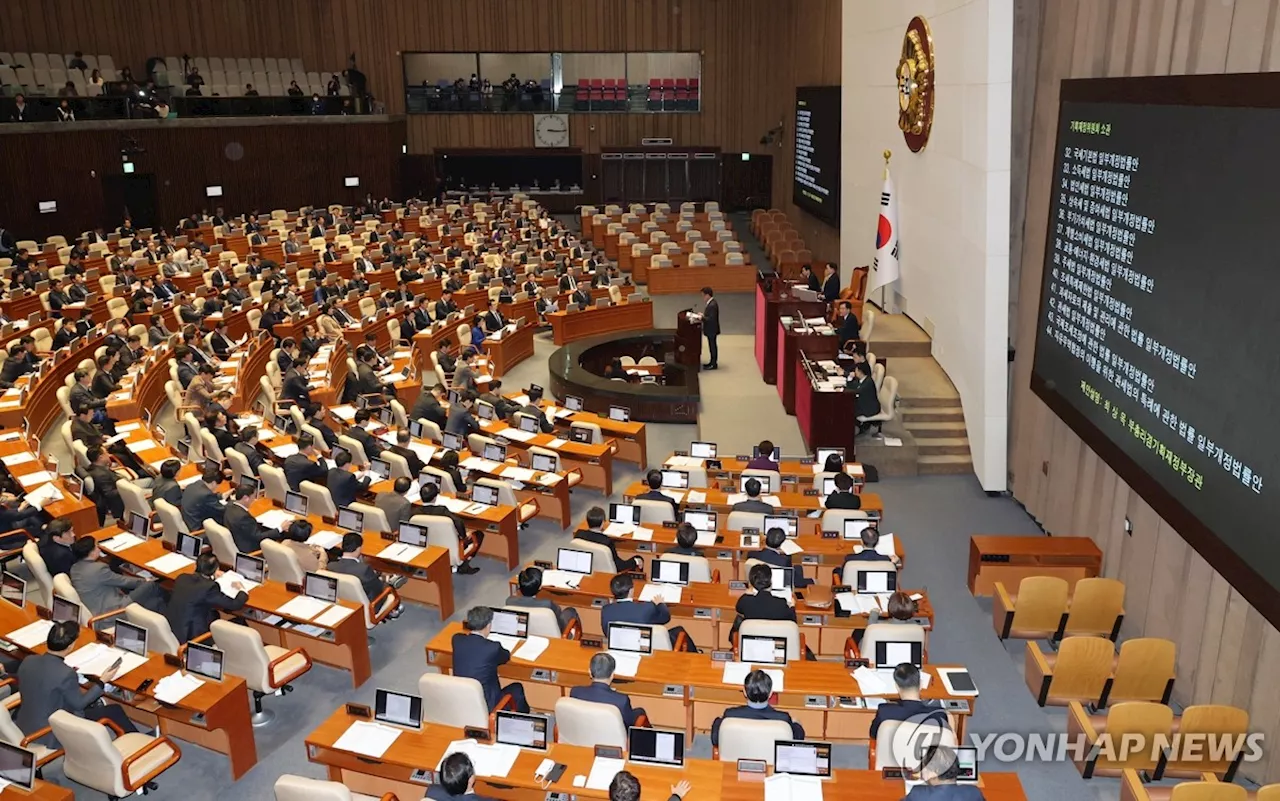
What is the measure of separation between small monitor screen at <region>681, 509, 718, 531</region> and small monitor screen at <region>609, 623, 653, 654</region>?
8.93 ft

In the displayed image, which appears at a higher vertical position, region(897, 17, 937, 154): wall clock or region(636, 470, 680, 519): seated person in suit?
region(897, 17, 937, 154): wall clock

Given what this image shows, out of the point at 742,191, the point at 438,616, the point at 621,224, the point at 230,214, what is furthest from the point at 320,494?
the point at 742,191

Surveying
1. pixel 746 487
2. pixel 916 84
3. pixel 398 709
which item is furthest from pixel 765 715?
pixel 916 84

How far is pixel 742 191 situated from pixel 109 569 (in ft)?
107

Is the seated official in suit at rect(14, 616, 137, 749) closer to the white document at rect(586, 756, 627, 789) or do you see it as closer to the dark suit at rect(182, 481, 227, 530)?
the dark suit at rect(182, 481, 227, 530)

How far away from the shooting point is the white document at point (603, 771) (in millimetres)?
6352

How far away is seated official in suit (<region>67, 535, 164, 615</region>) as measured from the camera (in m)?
9.11

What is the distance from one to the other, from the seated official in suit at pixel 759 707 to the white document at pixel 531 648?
1783 millimetres

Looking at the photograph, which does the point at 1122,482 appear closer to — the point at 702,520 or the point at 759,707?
the point at 702,520

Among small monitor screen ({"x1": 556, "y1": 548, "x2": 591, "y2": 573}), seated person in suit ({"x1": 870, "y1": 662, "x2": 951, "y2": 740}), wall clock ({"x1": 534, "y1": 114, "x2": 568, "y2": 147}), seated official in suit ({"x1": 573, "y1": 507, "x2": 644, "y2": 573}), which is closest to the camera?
seated person in suit ({"x1": 870, "y1": 662, "x2": 951, "y2": 740})

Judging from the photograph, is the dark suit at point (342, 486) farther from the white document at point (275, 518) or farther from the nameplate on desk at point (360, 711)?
the nameplate on desk at point (360, 711)

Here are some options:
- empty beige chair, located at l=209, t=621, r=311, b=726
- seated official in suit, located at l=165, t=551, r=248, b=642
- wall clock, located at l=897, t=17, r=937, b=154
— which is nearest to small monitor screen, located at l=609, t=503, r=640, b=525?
empty beige chair, located at l=209, t=621, r=311, b=726

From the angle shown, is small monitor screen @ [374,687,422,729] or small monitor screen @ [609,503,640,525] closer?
small monitor screen @ [374,687,422,729]

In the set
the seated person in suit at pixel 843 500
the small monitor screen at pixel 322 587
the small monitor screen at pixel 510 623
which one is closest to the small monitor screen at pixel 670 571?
the small monitor screen at pixel 510 623
